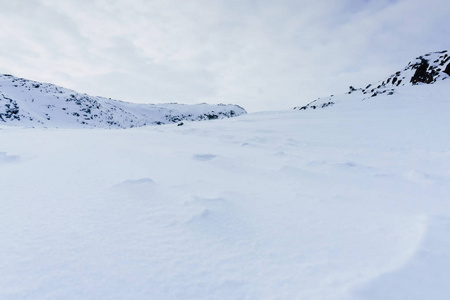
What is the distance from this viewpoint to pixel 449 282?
1041mm

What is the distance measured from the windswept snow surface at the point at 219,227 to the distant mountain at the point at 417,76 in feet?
34.8

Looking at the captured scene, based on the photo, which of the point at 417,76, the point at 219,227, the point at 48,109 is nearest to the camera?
the point at 219,227

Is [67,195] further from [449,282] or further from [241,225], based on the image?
[449,282]

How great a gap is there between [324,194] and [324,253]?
0.94 m

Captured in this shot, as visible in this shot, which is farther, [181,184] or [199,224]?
[181,184]

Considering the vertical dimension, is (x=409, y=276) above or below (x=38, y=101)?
below

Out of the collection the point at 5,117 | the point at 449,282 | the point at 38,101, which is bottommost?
the point at 449,282

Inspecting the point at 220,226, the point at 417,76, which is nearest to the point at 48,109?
the point at 220,226

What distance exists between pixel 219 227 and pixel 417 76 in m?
17.3

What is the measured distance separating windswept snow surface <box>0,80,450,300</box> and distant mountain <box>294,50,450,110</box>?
10622mm

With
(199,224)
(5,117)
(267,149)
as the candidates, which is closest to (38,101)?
(5,117)

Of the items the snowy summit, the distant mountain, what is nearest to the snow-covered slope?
the distant mountain

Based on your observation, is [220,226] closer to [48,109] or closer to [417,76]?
[417,76]

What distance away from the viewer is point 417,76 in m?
14.2
